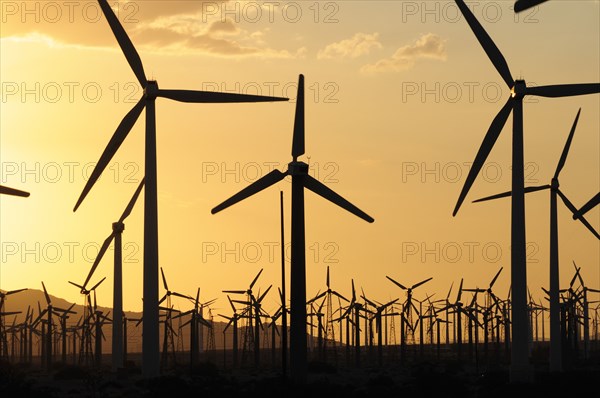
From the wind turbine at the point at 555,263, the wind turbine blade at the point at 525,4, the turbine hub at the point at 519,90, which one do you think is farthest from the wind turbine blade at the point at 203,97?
the wind turbine blade at the point at 525,4

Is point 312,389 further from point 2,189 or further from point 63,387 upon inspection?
point 63,387

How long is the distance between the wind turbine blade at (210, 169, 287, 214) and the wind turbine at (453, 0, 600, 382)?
39.6 ft

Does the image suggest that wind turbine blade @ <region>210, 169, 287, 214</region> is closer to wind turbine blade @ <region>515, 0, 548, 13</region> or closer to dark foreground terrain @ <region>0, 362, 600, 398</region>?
dark foreground terrain @ <region>0, 362, 600, 398</region>

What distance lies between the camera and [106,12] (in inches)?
3484

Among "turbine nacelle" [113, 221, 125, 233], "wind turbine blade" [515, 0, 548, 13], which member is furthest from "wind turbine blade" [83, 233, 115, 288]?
"wind turbine blade" [515, 0, 548, 13]

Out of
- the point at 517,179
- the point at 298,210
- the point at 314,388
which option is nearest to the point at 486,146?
the point at 517,179

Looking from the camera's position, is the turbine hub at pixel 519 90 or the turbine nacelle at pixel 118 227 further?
the turbine nacelle at pixel 118 227

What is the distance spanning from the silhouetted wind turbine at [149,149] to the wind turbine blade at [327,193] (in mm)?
6551

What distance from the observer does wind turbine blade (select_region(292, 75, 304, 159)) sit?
86.7m

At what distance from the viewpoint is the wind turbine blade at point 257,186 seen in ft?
269

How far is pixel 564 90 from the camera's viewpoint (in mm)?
90125

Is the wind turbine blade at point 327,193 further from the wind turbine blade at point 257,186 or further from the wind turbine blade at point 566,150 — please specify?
the wind turbine blade at point 566,150

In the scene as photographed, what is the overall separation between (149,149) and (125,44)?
7.57 metres

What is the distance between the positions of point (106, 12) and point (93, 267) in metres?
35.3
